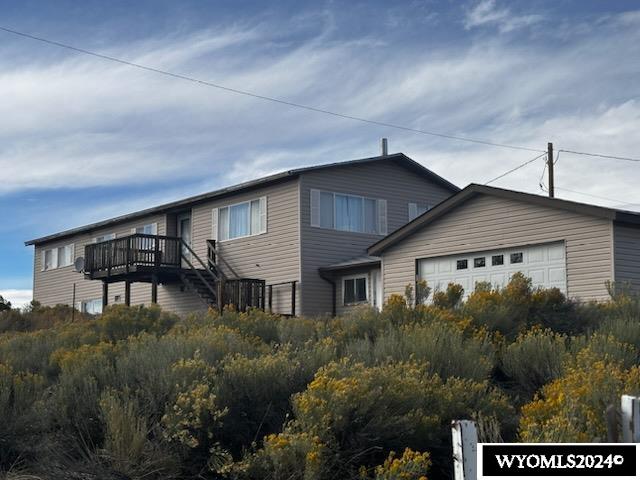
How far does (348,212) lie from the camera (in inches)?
1145

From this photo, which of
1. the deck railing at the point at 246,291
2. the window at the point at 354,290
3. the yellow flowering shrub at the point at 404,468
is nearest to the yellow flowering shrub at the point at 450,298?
the yellow flowering shrub at the point at 404,468

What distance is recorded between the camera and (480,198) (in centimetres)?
2231

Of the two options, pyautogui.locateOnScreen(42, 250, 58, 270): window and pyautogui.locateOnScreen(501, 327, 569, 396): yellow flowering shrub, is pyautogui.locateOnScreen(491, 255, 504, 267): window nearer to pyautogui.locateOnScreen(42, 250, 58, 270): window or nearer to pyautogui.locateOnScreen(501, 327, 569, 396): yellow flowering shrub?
pyautogui.locateOnScreen(501, 327, 569, 396): yellow flowering shrub

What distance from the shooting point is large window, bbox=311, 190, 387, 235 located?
28.2m

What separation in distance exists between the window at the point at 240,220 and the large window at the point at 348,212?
194 cm

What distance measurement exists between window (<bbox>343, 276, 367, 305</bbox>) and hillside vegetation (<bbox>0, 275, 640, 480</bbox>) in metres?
15.2

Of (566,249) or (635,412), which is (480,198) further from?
(635,412)

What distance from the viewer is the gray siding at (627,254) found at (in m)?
19.2

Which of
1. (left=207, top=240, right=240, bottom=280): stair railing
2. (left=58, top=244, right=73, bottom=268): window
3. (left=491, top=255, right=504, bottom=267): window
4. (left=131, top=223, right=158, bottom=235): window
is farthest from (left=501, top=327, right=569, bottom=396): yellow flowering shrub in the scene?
(left=58, top=244, right=73, bottom=268): window

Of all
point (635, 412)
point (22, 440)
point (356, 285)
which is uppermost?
point (356, 285)

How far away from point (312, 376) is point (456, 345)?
1921mm

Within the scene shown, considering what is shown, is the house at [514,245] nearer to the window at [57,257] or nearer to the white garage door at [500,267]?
the white garage door at [500,267]

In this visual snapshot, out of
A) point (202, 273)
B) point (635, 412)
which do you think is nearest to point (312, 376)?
Result: point (635, 412)

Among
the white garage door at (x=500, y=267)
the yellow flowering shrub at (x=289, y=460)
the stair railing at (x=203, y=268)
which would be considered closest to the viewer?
the yellow flowering shrub at (x=289, y=460)
